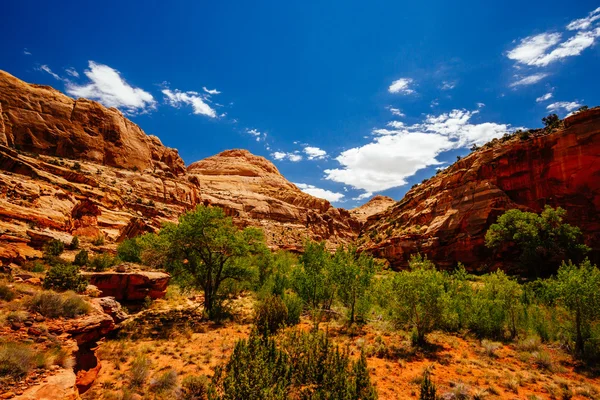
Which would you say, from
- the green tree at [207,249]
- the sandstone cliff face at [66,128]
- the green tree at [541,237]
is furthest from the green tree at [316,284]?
the sandstone cliff face at [66,128]

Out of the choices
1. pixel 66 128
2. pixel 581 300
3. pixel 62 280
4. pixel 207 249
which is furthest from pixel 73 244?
pixel 66 128

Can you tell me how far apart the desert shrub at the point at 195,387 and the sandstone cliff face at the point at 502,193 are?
3999 cm

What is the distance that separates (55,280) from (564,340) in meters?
23.0

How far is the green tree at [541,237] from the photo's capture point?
30406 millimetres

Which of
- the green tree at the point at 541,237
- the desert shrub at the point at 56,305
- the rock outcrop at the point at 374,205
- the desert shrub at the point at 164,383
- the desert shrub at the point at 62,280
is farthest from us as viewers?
the rock outcrop at the point at 374,205

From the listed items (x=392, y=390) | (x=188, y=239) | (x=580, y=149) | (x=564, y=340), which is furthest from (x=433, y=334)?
(x=580, y=149)

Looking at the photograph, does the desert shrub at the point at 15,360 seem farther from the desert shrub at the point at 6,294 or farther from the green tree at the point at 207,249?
the green tree at the point at 207,249

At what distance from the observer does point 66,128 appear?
5316 centimetres

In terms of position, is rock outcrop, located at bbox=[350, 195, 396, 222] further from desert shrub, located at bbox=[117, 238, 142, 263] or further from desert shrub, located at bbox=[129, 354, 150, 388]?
desert shrub, located at bbox=[129, 354, 150, 388]

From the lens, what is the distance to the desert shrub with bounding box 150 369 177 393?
791 centimetres

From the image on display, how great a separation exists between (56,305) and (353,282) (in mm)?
14294

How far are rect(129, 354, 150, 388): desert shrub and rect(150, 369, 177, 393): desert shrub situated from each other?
0.36 metres

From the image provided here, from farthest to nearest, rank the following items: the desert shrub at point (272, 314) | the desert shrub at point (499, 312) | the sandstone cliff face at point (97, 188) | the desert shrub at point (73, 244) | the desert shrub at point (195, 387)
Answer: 1. the sandstone cliff face at point (97, 188)
2. the desert shrub at point (73, 244)
3. the desert shrub at point (499, 312)
4. the desert shrub at point (272, 314)
5. the desert shrub at point (195, 387)

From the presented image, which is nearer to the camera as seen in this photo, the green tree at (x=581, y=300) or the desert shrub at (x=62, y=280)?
the desert shrub at (x=62, y=280)
